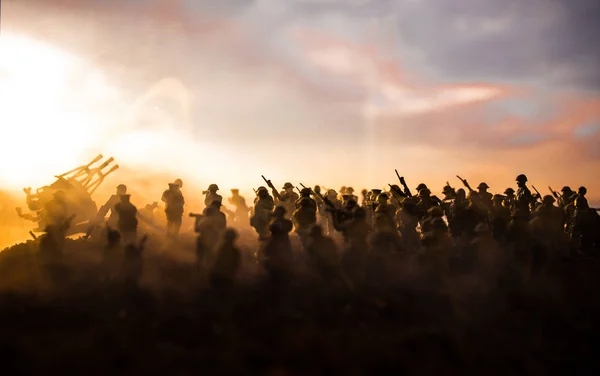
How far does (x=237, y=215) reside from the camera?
3067 cm

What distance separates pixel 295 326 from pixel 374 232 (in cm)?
559

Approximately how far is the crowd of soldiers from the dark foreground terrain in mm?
961

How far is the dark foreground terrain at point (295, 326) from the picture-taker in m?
13.1

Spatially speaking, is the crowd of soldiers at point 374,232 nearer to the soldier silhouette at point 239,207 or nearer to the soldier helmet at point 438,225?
the soldier helmet at point 438,225

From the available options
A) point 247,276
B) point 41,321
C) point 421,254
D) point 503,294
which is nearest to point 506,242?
point 503,294

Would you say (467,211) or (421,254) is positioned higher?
(467,211)

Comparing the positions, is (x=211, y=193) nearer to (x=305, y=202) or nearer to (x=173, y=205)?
(x=173, y=205)

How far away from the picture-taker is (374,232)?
1888 cm

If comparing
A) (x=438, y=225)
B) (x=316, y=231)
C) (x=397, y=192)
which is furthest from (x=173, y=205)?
(x=438, y=225)

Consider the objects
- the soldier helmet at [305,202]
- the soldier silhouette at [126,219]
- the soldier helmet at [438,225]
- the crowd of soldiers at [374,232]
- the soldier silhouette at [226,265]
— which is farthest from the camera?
the soldier silhouette at [126,219]

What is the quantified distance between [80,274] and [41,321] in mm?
4206

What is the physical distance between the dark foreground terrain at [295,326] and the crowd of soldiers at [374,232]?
0.96 meters

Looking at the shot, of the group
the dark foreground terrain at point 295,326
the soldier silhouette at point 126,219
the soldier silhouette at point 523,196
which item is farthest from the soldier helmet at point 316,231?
the soldier silhouette at point 523,196

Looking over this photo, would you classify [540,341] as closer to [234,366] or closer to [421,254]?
[421,254]
